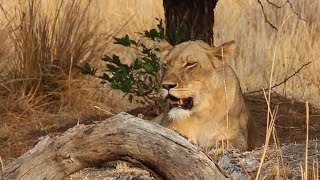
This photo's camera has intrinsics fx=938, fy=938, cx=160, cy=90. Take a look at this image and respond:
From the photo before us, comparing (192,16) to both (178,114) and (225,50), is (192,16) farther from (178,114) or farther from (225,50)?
(178,114)

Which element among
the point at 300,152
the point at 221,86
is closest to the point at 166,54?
A: the point at 221,86

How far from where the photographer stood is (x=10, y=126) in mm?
8523

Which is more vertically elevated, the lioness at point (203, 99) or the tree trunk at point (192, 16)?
the tree trunk at point (192, 16)

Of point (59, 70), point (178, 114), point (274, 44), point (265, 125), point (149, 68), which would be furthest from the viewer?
point (274, 44)

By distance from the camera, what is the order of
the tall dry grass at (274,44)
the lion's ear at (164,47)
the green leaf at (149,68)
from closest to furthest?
the lion's ear at (164,47) < the green leaf at (149,68) < the tall dry grass at (274,44)

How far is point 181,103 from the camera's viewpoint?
578 centimetres

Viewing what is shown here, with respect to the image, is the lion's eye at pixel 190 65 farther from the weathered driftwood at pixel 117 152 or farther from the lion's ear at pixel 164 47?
the weathered driftwood at pixel 117 152

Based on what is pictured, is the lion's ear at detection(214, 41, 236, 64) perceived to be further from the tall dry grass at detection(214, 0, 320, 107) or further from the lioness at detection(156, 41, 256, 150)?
the tall dry grass at detection(214, 0, 320, 107)

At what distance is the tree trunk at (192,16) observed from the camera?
7762mm

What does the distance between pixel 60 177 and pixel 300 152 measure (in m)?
1.81

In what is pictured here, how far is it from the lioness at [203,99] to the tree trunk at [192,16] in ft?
5.35

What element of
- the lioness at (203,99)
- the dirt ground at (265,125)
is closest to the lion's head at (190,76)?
the lioness at (203,99)

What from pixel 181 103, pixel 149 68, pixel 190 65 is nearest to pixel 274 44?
pixel 149 68

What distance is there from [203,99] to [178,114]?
0.79ft
